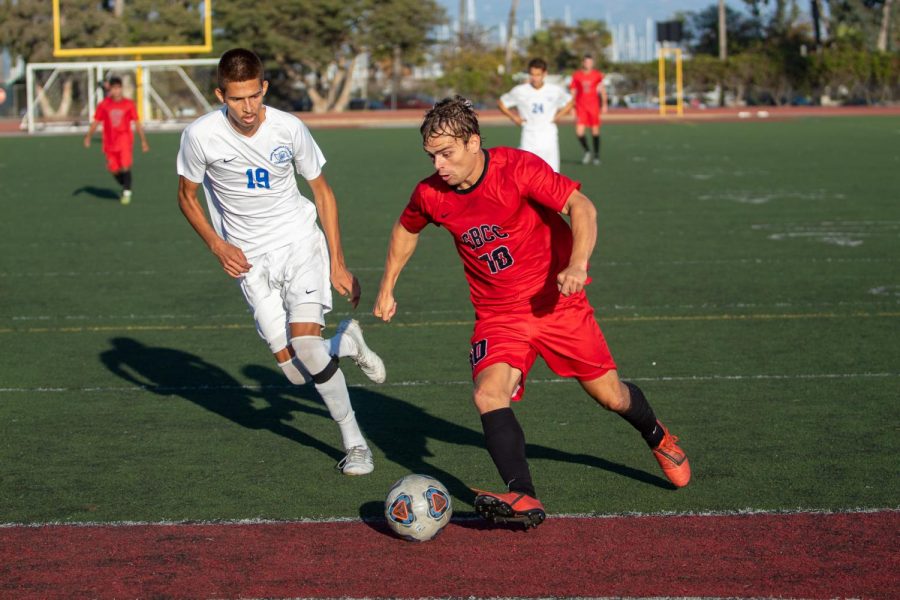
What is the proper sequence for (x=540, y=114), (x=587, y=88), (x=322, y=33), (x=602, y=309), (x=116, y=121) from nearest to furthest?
(x=602, y=309) < (x=540, y=114) < (x=116, y=121) < (x=587, y=88) < (x=322, y=33)

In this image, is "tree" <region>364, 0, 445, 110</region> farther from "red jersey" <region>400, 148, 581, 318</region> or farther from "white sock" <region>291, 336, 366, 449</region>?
"red jersey" <region>400, 148, 581, 318</region>

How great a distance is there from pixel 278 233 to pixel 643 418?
6.84ft

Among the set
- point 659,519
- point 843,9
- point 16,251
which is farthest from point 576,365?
point 843,9

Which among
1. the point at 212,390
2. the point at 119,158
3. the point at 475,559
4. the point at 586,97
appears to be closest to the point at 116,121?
the point at 119,158

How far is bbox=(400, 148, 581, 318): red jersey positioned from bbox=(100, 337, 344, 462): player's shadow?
1.60m

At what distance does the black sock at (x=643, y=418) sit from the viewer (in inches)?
225

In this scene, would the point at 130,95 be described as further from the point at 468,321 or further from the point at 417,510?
the point at 417,510

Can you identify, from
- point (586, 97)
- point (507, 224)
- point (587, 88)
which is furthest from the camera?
point (587, 88)

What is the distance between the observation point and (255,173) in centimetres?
628

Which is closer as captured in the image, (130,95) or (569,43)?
(130,95)

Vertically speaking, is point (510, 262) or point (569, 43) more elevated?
point (569, 43)

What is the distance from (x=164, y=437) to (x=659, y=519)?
2947 millimetres

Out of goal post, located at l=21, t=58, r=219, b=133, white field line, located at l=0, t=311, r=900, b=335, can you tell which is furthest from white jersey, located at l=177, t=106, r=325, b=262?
goal post, located at l=21, t=58, r=219, b=133

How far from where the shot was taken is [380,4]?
6719cm
